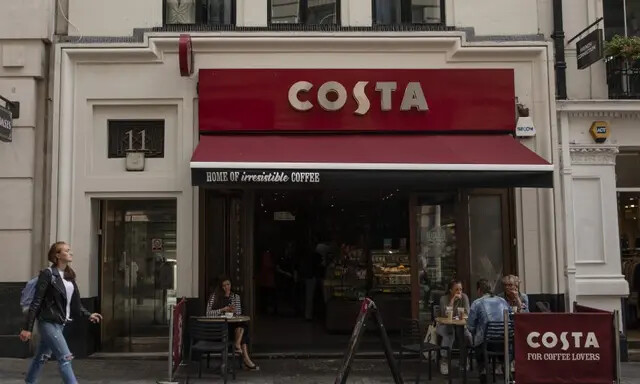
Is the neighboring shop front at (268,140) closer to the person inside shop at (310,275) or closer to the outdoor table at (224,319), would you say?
the outdoor table at (224,319)

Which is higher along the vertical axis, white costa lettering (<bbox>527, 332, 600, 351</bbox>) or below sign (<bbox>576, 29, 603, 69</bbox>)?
below sign (<bbox>576, 29, 603, 69</bbox>)

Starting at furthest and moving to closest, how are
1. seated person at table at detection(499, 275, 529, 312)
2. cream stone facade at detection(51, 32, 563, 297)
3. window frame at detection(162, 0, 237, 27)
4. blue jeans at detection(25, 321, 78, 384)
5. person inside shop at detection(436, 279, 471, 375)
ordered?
1. window frame at detection(162, 0, 237, 27)
2. cream stone facade at detection(51, 32, 563, 297)
3. person inside shop at detection(436, 279, 471, 375)
4. seated person at table at detection(499, 275, 529, 312)
5. blue jeans at detection(25, 321, 78, 384)

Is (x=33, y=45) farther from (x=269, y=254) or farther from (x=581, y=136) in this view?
(x=581, y=136)

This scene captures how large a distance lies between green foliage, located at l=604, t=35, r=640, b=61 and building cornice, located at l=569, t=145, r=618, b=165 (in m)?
1.42

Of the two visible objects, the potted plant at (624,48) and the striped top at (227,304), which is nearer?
the striped top at (227,304)

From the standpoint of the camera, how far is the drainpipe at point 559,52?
9.93 m

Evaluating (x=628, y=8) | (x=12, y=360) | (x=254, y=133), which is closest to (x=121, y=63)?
(x=254, y=133)

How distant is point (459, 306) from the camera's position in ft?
29.0

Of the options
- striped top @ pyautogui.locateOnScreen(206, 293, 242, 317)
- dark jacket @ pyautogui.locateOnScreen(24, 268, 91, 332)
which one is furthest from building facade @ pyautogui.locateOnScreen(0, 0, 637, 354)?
dark jacket @ pyautogui.locateOnScreen(24, 268, 91, 332)

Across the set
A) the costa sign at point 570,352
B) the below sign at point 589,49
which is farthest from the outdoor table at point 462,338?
the below sign at point 589,49

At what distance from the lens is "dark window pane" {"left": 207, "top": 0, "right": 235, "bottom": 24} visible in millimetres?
10242

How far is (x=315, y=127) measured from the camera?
960 centimetres

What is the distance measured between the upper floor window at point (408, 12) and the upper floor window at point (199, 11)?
2.41m

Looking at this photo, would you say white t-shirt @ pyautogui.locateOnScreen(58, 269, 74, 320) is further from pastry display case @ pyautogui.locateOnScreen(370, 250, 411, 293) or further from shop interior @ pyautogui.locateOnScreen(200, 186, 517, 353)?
pastry display case @ pyautogui.locateOnScreen(370, 250, 411, 293)
